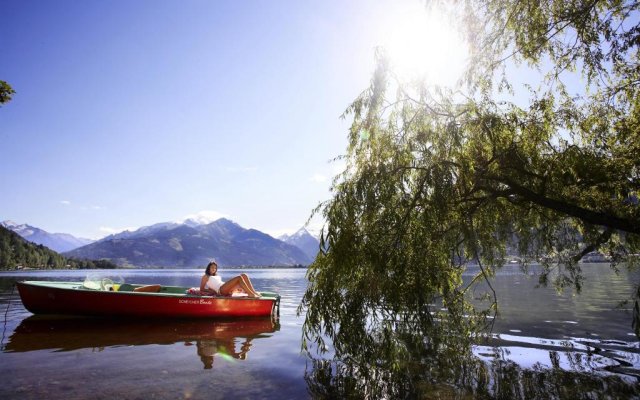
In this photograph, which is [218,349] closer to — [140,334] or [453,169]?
[140,334]

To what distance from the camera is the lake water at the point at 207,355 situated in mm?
8094

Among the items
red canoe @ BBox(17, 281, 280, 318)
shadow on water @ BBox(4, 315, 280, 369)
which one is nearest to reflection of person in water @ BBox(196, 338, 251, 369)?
shadow on water @ BBox(4, 315, 280, 369)

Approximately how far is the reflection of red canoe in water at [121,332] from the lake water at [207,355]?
0.12ft

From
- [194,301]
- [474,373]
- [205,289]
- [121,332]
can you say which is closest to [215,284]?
[205,289]

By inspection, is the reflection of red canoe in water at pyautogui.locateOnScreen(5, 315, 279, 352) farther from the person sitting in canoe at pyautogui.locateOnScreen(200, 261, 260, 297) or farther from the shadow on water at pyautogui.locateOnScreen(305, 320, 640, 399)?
the shadow on water at pyautogui.locateOnScreen(305, 320, 640, 399)

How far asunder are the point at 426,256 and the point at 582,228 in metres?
5.58

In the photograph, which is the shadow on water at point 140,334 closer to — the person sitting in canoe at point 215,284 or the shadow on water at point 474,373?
the person sitting in canoe at point 215,284

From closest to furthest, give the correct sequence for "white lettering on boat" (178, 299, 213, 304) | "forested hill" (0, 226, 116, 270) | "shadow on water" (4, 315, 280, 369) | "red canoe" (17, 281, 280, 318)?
"shadow on water" (4, 315, 280, 369) < "red canoe" (17, 281, 280, 318) < "white lettering on boat" (178, 299, 213, 304) < "forested hill" (0, 226, 116, 270)

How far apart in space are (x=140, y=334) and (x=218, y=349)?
398 cm

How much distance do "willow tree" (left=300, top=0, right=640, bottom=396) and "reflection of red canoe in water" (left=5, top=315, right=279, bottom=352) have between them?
7594 mm

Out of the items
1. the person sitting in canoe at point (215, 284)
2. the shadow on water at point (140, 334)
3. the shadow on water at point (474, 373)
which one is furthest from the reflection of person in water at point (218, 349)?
the person sitting in canoe at point (215, 284)

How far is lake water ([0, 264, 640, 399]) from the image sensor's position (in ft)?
26.6

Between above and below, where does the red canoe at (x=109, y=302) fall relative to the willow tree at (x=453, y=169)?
below

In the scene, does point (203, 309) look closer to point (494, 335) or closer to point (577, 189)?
point (494, 335)
